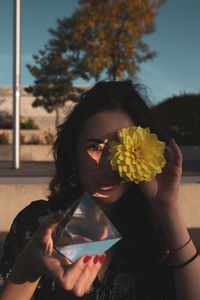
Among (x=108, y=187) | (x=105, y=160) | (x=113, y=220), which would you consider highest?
(x=105, y=160)

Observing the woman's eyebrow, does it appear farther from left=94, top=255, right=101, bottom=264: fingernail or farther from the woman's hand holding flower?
left=94, top=255, right=101, bottom=264: fingernail

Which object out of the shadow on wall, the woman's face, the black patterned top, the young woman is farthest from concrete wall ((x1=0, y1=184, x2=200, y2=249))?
the woman's face

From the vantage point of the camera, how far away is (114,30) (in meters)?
16.3

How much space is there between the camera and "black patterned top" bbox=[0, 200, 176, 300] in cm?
134

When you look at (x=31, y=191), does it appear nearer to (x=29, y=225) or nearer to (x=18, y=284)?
(x=29, y=225)

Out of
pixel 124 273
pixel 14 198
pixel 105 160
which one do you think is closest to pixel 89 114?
pixel 105 160

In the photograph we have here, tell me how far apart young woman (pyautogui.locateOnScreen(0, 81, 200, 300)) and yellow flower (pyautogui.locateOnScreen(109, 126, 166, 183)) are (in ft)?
0.24

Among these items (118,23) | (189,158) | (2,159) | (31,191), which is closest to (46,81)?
(118,23)

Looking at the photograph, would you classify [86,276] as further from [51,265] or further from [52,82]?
[52,82]

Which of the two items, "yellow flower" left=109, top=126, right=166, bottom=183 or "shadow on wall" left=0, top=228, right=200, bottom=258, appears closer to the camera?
"yellow flower" left=109, top=126, right=166, bottom=183

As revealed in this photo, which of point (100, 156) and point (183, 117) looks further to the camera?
point (183, 117)

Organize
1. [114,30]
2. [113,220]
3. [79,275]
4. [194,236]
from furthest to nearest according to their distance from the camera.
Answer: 1. [114,30]
2. [194,236]
3. [113,220]
4. [79,275]

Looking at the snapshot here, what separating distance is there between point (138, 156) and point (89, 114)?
43 cm

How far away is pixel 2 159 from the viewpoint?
12438 millimetres
